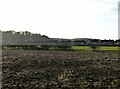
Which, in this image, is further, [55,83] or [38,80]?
[38,80]

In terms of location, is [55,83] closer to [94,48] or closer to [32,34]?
[94,48]

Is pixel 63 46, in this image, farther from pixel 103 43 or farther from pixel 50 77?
pixel 50 77

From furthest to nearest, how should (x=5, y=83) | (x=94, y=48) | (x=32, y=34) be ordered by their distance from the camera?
1. (x=32, y=34)
2. (x=94, y=48)
3. (x=5, y=83)

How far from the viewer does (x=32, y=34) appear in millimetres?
134750

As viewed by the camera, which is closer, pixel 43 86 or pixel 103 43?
pixel 43 86

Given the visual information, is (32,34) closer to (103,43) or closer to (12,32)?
(12,32)

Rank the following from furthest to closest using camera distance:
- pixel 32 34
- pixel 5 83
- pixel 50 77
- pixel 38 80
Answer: pixel 32 34
pixel 50 77
pixel 38 80
pixel 5 83

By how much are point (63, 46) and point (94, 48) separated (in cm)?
778

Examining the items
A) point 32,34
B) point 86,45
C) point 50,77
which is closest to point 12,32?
point 32,34

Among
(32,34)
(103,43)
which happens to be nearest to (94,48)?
(103,43)

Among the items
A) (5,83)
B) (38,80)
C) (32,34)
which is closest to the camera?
(5,83)

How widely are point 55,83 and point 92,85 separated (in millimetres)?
2520

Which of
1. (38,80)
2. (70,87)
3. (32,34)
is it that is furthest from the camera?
(32,34)

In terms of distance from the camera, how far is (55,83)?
22.9 meters
